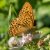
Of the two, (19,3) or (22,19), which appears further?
(19,3)

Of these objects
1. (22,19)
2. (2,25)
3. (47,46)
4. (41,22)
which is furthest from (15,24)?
(41,22)

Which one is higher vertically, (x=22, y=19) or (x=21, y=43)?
(x=22, y=19)

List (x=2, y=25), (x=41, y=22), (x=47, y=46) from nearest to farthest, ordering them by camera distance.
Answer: (x=47, y=46) → (x=2, y=25) → (x=41, y=22)

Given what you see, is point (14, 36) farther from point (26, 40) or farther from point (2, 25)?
point (2, 25)

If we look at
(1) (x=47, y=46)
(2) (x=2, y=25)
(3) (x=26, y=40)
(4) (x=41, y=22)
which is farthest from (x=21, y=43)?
(4) (x=41, y=22)

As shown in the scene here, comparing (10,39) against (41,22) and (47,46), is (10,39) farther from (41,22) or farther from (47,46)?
(41,22)

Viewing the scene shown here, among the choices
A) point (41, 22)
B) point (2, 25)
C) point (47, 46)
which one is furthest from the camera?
point (41, 22)
